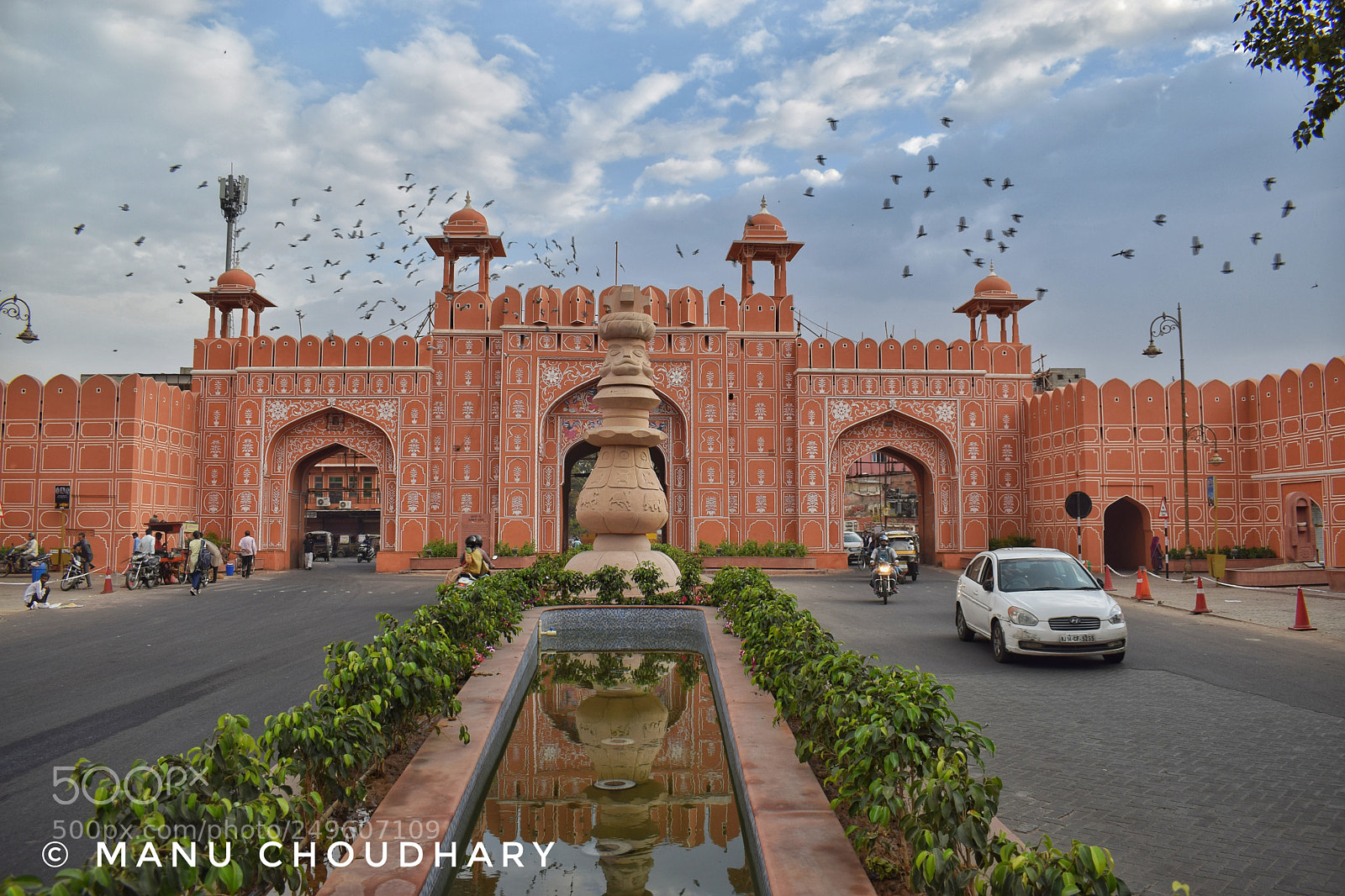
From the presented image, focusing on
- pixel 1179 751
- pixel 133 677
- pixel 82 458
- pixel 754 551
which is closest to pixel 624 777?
pixel 1179 751

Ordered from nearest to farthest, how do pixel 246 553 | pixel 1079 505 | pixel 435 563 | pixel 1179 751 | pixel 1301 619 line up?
pixel 1179 751
pixel 1301 619
pixel 1079 505
pixel 246 553
pixel 435 563

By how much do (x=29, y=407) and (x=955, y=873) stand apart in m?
28.8

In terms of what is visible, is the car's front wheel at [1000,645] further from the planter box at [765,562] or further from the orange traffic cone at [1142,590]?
the planter box at [765,562]

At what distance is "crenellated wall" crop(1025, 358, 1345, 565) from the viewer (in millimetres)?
21016

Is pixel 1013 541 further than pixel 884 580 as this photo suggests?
Yes

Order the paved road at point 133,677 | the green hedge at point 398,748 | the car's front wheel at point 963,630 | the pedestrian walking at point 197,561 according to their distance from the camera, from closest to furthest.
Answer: the green hedge at point 398,748, the paved road at point 133,677, the car's front wheel at point 963,630, the pedestrian walking at point 197,561

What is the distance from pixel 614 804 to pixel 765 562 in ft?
66.0

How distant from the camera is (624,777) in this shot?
5.05 metres

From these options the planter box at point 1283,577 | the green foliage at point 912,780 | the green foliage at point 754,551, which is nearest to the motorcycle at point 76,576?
the green foliage at point 754,551

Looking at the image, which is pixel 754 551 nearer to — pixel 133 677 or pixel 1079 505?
pixel 1079 505

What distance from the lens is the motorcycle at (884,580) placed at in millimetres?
15883

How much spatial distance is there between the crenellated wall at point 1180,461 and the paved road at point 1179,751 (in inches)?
500

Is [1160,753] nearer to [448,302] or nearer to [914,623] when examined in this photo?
A: [914,623]

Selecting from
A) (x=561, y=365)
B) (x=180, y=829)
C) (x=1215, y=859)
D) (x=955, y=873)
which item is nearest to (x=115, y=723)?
(x=180, y=829)
